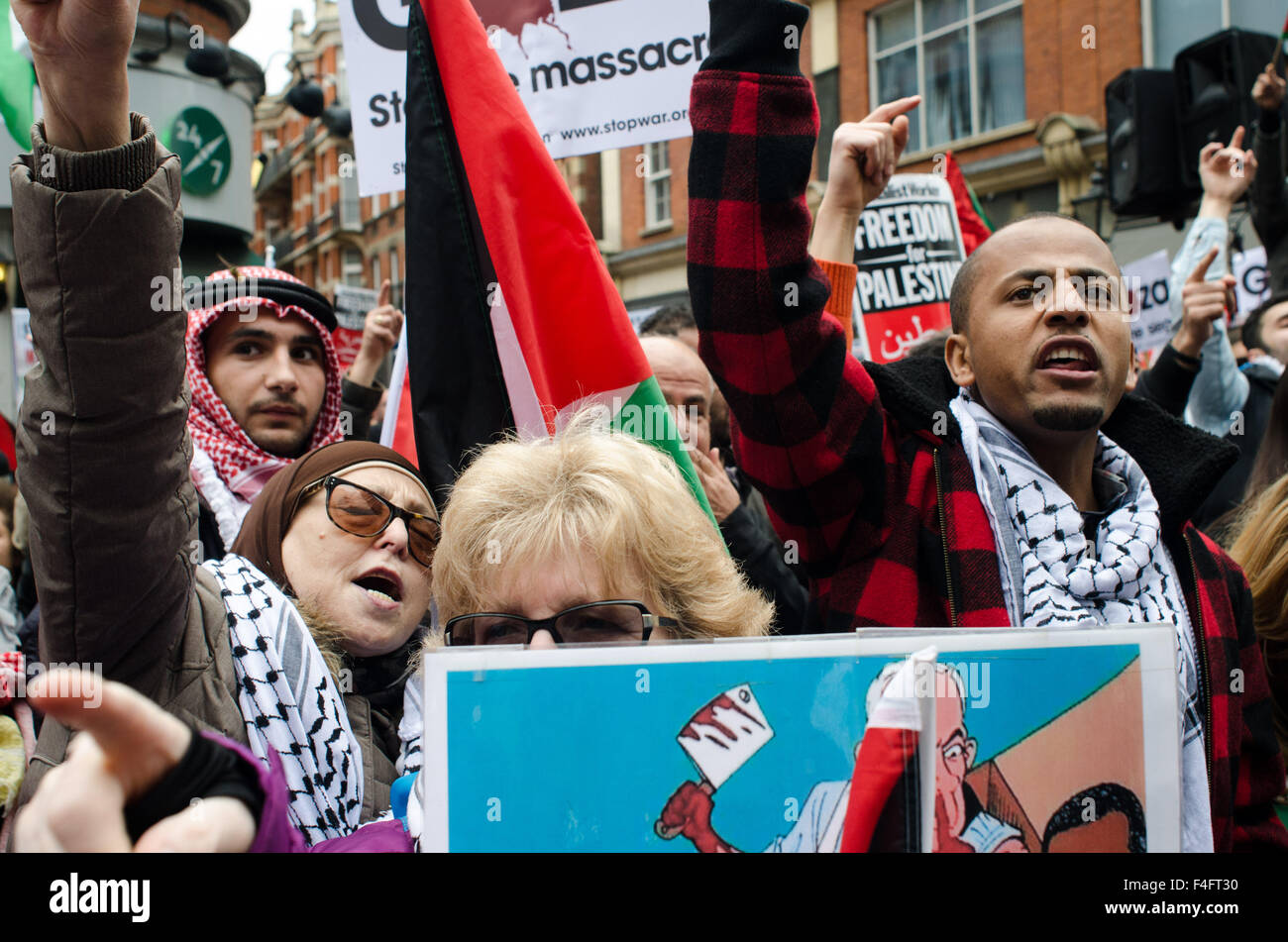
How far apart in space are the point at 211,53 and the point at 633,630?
1104 centimetres

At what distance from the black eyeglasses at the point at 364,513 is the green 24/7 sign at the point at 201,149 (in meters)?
12.6

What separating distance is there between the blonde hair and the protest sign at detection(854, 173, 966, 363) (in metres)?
3.35

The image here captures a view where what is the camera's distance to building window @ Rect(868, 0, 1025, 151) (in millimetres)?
14031

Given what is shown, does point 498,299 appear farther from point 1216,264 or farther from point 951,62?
point 951,62

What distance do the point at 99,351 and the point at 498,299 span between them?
945 mm

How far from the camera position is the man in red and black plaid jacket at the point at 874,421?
1646mm

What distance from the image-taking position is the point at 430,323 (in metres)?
2.12

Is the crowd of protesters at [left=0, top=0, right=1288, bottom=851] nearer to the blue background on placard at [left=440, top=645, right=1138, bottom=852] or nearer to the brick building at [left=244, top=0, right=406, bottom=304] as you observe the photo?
the blue background on placard at [left=440, top=645, right=1138, bottom=852]

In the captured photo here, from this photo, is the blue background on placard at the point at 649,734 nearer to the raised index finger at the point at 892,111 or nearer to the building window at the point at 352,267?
the raised index finger at the point at 892,111

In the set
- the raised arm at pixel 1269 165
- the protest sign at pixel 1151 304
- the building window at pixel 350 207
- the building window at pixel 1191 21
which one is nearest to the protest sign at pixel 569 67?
the raised arm at pixel 1269 165

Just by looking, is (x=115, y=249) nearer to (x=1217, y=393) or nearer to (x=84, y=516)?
(x=84, y=516)

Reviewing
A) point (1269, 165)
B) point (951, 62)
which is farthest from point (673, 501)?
point (951, 62)
